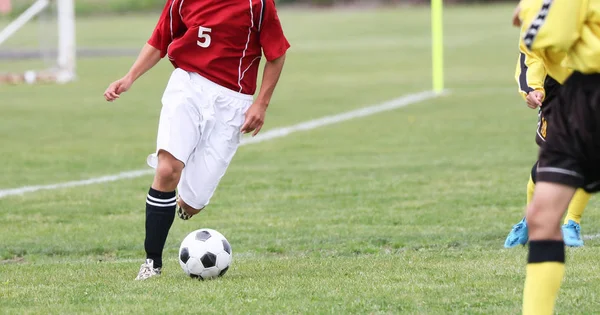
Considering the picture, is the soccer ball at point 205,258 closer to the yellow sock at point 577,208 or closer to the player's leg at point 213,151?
the player's leg at point 213,151

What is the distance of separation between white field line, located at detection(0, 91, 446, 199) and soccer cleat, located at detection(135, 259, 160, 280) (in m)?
4.37

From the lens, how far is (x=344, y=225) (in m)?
8.59

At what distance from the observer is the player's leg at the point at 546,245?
4.39 m

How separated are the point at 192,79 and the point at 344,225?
250 centimetres

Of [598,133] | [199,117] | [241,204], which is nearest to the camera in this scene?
[598,133]

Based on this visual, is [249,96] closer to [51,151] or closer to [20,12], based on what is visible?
[51,151]

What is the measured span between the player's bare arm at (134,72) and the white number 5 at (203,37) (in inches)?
12.8

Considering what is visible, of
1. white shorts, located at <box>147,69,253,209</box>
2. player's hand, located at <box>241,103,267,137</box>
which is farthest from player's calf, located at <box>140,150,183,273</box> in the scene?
player's hand, located at <box>241,103,267,137</box>

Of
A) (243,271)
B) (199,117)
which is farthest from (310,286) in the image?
(199,117)

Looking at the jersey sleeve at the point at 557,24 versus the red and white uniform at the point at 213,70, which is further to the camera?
the red and white uniform at the point at 213,70

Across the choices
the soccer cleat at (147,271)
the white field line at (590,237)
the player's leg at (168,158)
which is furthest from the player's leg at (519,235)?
the soccer cleat at (147,271)

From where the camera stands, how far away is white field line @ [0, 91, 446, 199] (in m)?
11.0

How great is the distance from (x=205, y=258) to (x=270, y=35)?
1.40 m

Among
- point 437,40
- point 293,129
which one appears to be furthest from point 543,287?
point 437,40
